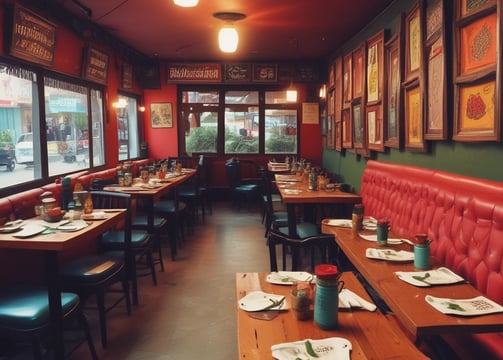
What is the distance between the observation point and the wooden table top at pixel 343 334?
4.58 ft

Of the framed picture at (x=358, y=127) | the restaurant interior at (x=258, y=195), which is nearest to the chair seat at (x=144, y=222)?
the restaurant interior at (x=258, y=195)

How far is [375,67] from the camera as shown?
16.1ft

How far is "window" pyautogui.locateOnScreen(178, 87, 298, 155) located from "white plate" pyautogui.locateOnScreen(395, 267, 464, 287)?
272 inches

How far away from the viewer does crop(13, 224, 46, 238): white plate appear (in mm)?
2548

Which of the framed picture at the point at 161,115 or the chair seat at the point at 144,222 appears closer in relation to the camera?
the chair seat at the point at 144,222

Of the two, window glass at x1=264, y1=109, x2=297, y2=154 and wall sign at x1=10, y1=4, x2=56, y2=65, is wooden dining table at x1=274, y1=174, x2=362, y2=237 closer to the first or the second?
wall sign at x1=10, y1=4, x2=56, y2=65

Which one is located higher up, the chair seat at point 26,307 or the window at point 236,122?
the window at point 236,122

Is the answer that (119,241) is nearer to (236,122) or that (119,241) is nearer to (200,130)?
(200,130)

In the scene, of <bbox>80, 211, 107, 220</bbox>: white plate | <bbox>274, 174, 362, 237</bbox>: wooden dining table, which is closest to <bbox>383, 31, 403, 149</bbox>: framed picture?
<bbox>274, 174, 362, 237</bbox>: wooden dining table

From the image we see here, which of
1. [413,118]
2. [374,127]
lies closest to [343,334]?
[413,118]

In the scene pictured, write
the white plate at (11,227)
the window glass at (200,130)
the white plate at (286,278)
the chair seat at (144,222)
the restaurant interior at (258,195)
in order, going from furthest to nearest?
Answer: the window glass at (200,130), the chair seat at (144,222), the white plate at (11,227), the white plate at (286,278), the restaurant interior at (258,195)

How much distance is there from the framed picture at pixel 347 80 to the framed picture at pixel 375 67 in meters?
0.79

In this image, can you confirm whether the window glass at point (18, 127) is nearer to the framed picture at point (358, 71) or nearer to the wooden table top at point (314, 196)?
the wooden table top at point (314, 196)

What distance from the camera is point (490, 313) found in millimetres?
1616
